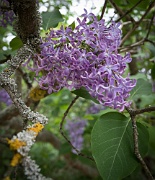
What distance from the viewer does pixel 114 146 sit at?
2.24ft

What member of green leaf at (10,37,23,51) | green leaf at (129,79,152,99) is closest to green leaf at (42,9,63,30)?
green leaf at (10,37,23,51)

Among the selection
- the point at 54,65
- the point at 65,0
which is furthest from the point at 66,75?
the point at 65,0

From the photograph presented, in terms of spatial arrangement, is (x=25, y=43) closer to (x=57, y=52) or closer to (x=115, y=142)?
(x=57, y=52)

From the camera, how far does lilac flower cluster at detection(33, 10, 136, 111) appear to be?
1.93 ft

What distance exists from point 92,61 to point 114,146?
0.24 metres

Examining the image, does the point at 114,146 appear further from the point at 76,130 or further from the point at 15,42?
the point at 76,130

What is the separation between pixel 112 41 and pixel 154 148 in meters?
0.64

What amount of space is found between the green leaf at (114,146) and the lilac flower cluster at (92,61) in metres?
0.10

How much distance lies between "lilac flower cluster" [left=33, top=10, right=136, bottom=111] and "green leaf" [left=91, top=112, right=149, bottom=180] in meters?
0.10

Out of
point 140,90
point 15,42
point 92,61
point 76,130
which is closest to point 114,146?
point 92,61

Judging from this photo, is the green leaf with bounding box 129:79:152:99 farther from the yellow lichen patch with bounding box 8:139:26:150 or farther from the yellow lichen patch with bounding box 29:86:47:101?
the yellow lichen patch with bounding box 8:139:26:150

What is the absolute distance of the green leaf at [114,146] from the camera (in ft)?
2.14

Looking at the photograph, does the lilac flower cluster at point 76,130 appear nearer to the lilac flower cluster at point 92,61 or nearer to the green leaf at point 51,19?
the green leaf at point 51,19

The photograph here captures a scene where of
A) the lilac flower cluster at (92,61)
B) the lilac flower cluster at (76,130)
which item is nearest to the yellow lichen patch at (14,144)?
the lilac flower cluster at (92,61)
